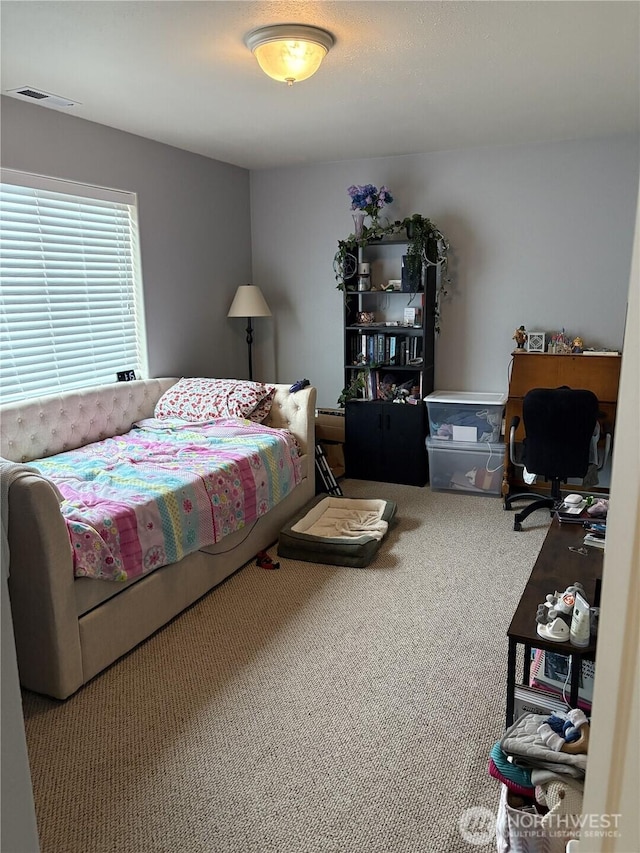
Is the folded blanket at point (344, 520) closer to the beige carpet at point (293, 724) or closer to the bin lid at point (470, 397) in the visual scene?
the beige carpet at point (293, 724)

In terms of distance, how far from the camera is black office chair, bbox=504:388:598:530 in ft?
11.4

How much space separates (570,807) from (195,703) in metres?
1.31

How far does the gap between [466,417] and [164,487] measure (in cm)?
244

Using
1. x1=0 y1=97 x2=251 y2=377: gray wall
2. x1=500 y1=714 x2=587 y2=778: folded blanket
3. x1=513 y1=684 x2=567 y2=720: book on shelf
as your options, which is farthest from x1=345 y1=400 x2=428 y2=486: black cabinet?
x1=500 y1=714 x2=587 y2=778: folded blanket

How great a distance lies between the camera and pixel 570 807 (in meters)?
1.50

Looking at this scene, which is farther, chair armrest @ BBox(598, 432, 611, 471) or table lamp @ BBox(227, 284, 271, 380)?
table lamp @ BBox(227, 284, 271, 380)

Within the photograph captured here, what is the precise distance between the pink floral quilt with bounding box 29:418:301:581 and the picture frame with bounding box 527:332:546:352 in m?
1.84

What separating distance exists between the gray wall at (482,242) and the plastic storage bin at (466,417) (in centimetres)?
40

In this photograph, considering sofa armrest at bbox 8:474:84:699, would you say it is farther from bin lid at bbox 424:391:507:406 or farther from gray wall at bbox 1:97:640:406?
bin lid at bbox 424:391:507:406

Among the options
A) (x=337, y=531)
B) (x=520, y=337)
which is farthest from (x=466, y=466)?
(x=337, y=531)

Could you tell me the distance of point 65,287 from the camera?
371 cm

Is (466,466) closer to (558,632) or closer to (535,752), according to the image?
(558,632)

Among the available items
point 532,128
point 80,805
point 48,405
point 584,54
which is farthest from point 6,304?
point 532,128

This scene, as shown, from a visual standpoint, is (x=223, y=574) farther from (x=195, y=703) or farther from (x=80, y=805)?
(x=80, y=805)
